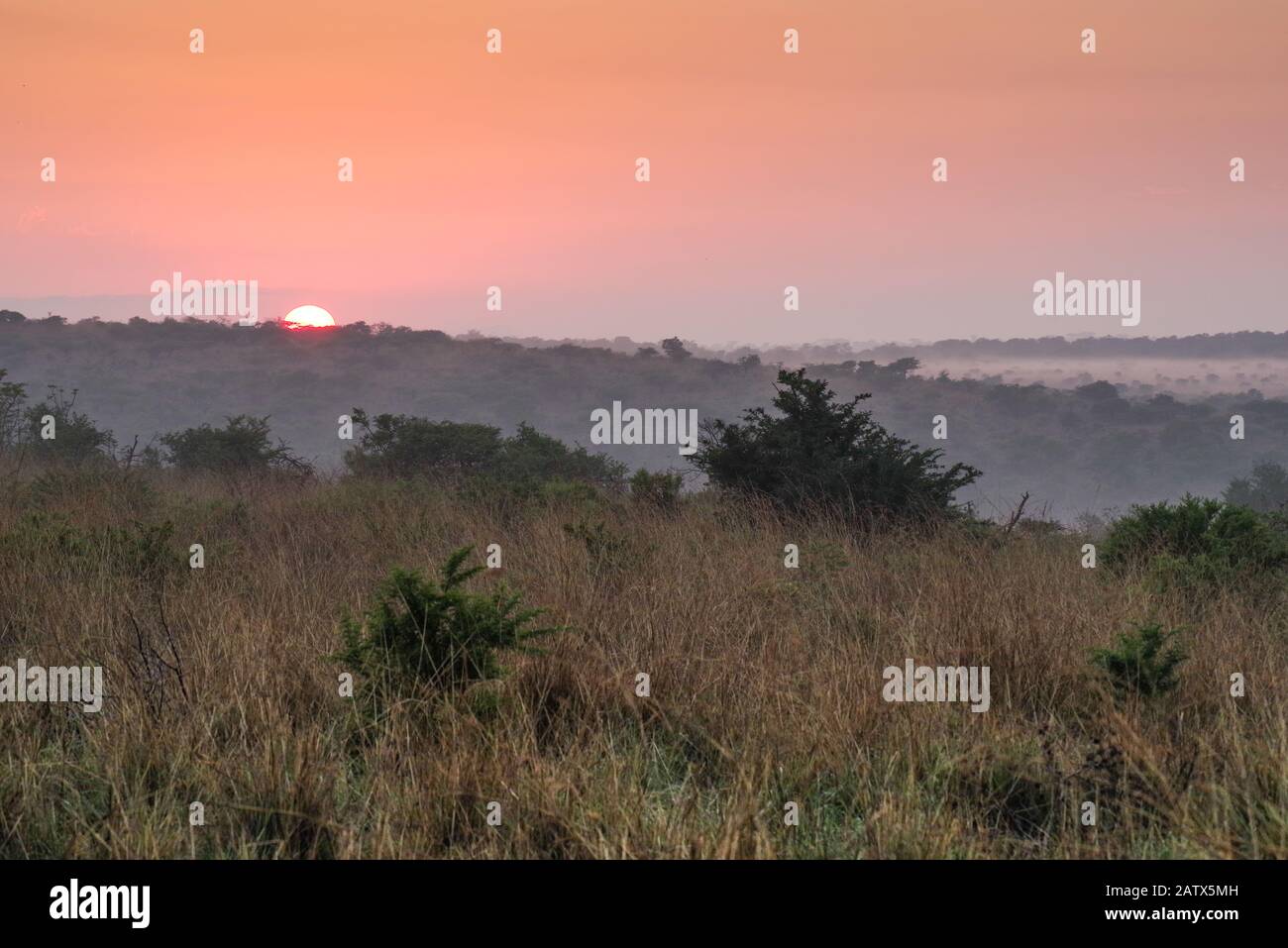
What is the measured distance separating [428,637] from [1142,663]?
136 inches

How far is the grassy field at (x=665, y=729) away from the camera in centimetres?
384

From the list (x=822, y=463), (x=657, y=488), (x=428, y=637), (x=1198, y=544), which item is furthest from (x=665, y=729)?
(x=822, y=463)

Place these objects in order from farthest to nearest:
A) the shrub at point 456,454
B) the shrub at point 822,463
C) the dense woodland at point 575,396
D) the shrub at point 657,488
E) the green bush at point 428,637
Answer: the dense woodland at point 575,396, the shrub at point 456,454, the shrub at point 657,488, the shrub at point 822,463, the green bush at point 428,637

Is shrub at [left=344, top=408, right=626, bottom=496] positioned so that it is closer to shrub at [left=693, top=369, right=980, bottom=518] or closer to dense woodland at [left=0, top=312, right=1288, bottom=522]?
shrub at [left=693, top=369, right=980, bottom=518]

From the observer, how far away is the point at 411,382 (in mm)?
70000

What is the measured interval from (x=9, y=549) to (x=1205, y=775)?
8523mm

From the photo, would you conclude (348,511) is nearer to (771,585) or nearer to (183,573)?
(183,573)

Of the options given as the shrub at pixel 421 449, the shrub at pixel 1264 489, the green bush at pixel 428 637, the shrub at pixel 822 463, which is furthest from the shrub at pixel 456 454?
the shrub at pixel 1264 489

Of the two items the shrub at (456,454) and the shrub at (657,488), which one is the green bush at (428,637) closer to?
the shrub at (657,488)

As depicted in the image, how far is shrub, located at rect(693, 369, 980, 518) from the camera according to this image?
1303cm

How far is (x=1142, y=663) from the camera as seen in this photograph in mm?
5312

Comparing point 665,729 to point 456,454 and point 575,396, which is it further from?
point 575,396

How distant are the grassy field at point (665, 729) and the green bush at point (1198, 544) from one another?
0.49m
